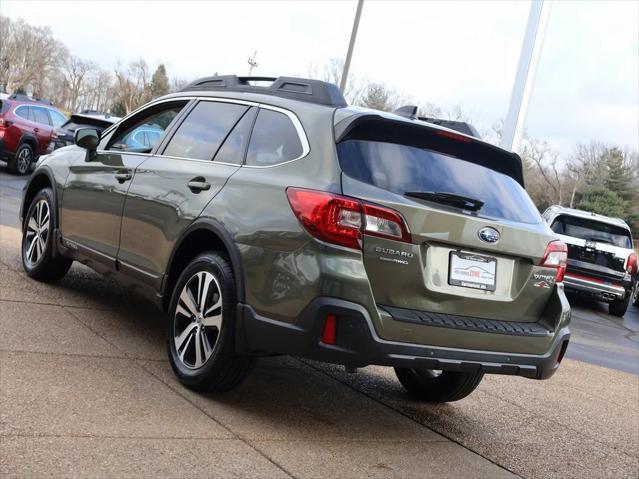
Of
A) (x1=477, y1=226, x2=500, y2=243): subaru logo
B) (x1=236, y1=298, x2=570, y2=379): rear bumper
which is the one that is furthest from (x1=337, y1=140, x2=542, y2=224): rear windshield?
(x1=236, y1=298, x2=570, y2=379): rear bumper

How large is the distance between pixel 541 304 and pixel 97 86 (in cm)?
14301

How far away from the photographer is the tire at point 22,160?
1842 cm

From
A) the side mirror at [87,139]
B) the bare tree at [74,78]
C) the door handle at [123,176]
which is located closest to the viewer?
the door handle at [123,176]

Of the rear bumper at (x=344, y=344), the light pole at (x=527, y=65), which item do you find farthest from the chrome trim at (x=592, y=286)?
the rear bumper at (x=344, y=344)

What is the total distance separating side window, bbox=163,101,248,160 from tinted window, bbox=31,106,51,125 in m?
15.1

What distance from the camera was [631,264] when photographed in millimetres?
15414

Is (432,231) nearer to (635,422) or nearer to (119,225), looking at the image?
(119,225)

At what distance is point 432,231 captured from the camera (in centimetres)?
396

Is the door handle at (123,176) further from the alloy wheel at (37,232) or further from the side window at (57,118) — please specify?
the side window at (57,118)

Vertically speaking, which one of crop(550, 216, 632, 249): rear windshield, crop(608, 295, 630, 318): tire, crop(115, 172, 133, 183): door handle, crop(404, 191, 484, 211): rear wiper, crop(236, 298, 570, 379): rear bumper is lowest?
crop(608, 295, 630, 318): tire

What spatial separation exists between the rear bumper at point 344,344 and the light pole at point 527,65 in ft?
34.3

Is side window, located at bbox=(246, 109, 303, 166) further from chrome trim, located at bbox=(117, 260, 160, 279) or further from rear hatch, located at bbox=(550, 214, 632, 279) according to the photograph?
rear hatch, located at bbox=(550, 214, 632, 279)

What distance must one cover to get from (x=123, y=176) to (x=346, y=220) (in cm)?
228

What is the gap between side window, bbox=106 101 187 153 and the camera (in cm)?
563
